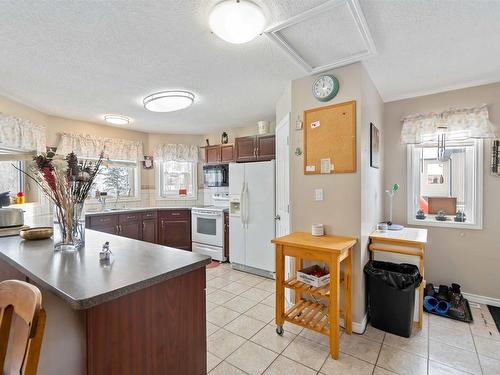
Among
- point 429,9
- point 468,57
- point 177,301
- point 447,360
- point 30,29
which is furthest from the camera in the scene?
point 468,57

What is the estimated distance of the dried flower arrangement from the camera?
4.87 feet

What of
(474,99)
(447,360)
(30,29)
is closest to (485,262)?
(447,360)

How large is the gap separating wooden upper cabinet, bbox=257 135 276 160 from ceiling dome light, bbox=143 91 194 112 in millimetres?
1318

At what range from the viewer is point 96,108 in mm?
3527

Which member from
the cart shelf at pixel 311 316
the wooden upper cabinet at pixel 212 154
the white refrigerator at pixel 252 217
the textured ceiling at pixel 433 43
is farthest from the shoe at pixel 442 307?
the wooden upper cabinet at pixel 212 154

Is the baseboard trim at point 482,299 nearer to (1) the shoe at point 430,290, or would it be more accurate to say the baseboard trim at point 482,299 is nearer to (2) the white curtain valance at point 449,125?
(1) the shoe at point 430,290

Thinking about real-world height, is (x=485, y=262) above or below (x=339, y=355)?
above

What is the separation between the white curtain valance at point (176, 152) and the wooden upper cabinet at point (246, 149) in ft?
4.61

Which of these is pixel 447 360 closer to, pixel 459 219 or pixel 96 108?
pixel 459 219

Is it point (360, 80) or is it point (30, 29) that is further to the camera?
point (360, 80)

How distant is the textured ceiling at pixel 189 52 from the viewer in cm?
157

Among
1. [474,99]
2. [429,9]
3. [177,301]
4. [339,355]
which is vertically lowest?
[339,355]

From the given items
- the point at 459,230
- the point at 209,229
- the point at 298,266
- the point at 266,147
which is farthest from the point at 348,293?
the point at 209,229

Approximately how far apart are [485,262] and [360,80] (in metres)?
2.37
